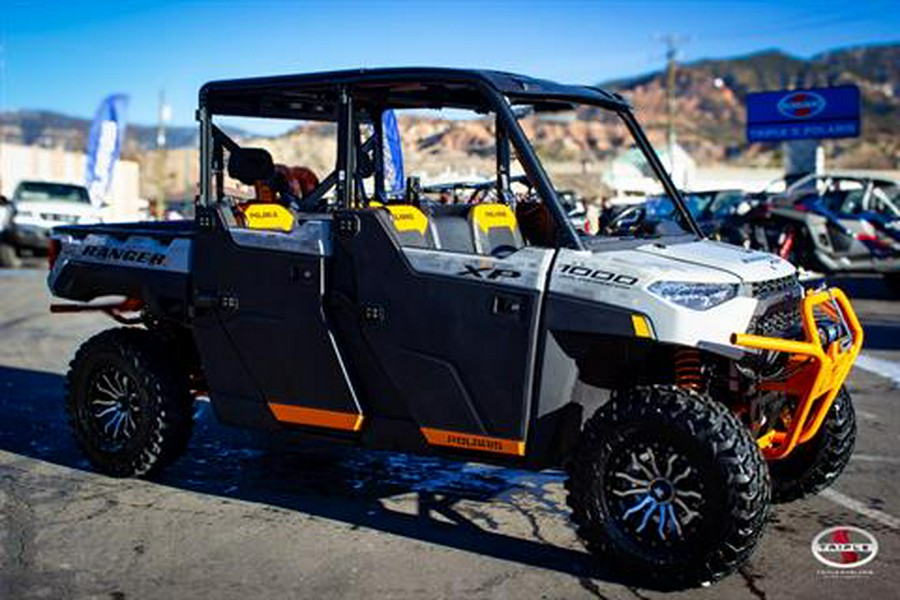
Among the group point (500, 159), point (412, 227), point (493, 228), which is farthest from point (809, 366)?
point (500, 159)

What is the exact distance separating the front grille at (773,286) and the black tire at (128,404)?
3.14 metres

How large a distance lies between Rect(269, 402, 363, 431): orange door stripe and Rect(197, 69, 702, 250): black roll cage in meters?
1.00

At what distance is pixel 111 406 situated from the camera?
623 cm

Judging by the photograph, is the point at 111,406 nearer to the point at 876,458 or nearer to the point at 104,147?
the point at 876,458

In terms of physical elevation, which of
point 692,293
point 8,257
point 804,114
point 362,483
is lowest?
point 8,257

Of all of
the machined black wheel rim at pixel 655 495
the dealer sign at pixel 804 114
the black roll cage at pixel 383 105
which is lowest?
the machined black wheel rim at pixel 655 495

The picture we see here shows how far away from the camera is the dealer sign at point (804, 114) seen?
3153cm

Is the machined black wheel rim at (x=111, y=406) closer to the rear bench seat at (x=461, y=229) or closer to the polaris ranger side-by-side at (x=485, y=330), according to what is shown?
the polaris ranger side-by-side at (x=485, y=330)

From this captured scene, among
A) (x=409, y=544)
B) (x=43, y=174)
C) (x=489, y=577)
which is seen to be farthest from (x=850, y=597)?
(x=43, y=174)

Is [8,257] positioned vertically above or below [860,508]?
below

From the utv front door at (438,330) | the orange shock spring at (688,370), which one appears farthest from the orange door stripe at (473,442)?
the orange shock spring at (688,370)

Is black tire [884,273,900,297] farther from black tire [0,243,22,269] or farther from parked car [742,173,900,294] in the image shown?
black tire [0,243,22,269]

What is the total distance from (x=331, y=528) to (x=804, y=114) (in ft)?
98.6

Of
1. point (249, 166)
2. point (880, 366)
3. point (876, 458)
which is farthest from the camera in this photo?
point (880, 366)
